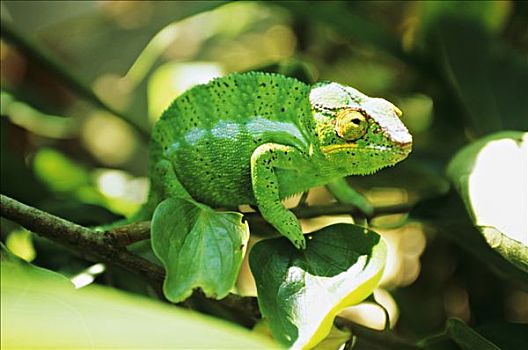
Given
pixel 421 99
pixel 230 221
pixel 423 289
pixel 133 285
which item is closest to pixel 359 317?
pixel 423 289

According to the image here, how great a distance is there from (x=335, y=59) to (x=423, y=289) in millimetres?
722

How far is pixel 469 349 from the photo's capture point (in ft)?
2.64

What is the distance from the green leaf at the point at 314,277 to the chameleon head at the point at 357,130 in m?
0.08

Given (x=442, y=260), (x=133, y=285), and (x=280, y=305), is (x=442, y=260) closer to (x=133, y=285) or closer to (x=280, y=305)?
(x=133, y=285)

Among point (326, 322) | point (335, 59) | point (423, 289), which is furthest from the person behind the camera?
point (335, 59)

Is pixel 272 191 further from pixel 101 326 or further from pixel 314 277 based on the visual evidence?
pixel 101 326

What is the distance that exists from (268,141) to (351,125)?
0.10 metres

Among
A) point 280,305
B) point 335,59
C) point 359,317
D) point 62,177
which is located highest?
point 280,305

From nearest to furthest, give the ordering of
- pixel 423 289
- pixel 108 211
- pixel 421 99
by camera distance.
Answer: pixel 108 211 < pixel 423 289 < pixel 421 99

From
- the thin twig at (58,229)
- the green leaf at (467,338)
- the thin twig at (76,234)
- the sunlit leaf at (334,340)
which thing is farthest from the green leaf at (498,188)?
the thin twig at (58,229)

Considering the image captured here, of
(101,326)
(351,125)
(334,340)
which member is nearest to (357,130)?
(351,125)

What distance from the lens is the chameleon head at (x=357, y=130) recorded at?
2.74 ft

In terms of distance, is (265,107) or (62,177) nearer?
(265,107)

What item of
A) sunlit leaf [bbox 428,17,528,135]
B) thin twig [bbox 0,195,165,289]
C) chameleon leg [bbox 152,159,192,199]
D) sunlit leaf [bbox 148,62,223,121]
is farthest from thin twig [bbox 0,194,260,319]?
sunlit leaf [bbox 148,62,223,121]
